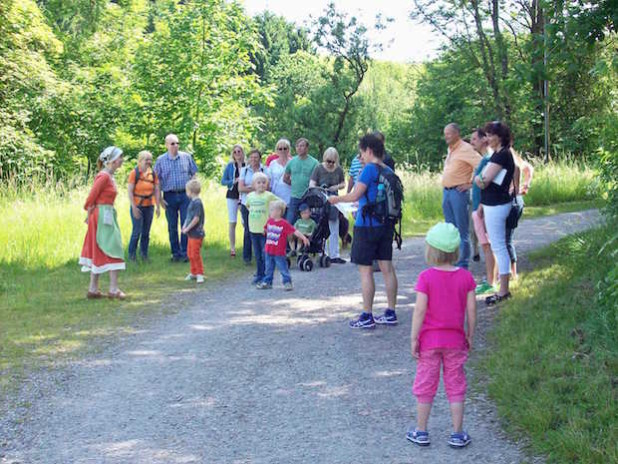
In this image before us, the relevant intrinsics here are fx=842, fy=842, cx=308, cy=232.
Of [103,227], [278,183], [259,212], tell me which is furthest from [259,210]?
[278,183]

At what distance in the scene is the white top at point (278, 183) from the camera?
45.1 ft

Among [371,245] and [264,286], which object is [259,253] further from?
[371,245]

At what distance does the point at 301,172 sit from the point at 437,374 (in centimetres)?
826

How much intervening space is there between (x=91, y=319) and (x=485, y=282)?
4.66 meters

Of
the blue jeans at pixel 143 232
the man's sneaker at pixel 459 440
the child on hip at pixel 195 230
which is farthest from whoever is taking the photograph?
the blue jeans at pixel 143 232

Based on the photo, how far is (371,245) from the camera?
848 centimetres

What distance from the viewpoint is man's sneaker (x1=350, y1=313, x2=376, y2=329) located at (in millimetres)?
8609

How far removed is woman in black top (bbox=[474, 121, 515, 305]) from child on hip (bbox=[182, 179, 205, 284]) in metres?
4.24

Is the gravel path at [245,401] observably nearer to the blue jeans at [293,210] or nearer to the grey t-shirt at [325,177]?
the grey t-shirt at [325,177]

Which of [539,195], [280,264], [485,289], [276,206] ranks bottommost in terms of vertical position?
[485,289]

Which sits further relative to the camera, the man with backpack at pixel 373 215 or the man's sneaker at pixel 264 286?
the man's sneaker at pixel 264 286

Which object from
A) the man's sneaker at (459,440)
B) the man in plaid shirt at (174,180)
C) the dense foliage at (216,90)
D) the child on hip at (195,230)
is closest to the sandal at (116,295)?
the child on hip at (195,230)

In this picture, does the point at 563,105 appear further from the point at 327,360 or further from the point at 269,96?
the point at 327,360

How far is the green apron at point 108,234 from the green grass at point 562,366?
4.74m
